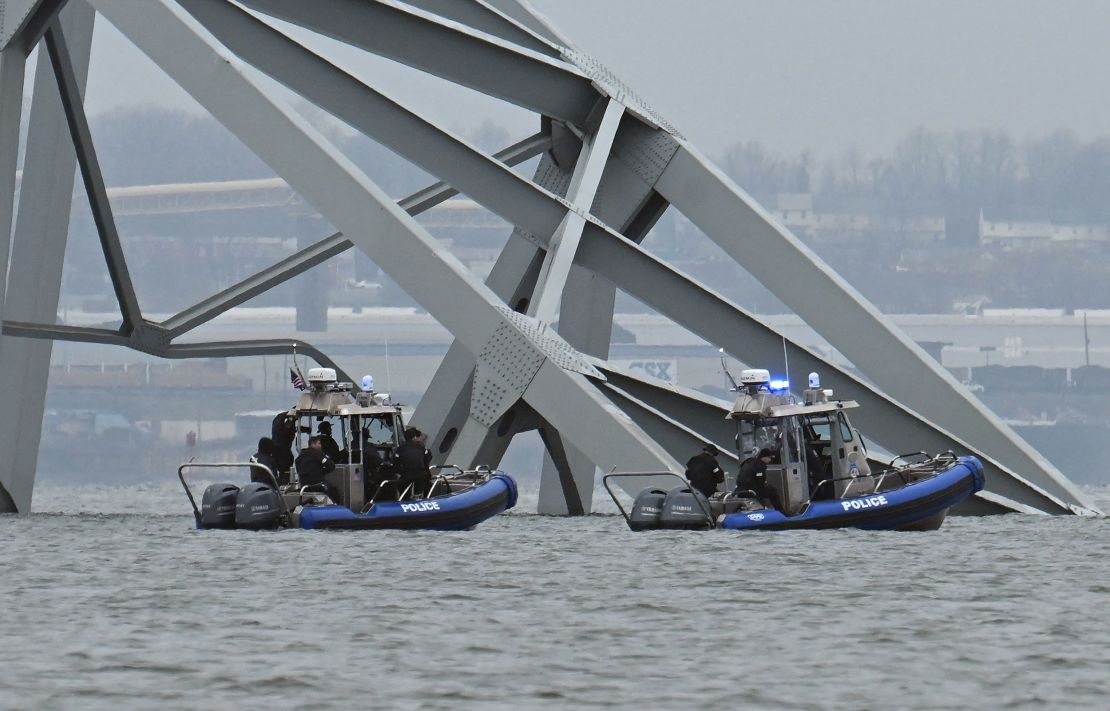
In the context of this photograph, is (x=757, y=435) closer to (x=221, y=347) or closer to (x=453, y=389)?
(x=453, y=389)

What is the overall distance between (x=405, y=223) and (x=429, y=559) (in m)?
5.26

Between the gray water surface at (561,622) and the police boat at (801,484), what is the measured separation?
33 centimetres

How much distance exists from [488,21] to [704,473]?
10385 millimetres

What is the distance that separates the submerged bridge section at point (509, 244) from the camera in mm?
27719

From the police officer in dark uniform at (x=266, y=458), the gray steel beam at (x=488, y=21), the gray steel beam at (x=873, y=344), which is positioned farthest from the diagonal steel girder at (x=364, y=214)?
the gray steel beam at (x=488, y=21)

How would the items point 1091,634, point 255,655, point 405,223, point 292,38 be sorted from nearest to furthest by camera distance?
point 255,655
point 1091,634
point 405,223
point 292,38

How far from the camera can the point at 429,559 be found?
80.5ft

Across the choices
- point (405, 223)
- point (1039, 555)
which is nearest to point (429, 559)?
point (405, 223)

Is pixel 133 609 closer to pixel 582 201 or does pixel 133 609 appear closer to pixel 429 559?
pixel 429 559

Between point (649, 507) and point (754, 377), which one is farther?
point (649, 507)

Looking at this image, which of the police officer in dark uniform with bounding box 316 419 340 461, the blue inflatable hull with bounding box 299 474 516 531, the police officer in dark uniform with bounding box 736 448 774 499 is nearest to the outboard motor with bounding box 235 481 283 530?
the blue inflatable hull with bounding box 299 474 516 531

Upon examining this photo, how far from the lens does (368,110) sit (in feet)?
99.8

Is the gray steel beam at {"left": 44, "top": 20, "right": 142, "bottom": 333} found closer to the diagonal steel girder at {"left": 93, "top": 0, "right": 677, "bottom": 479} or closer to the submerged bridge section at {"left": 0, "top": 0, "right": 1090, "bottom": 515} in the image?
the submerged bridge section at {"left": 0, "top": 0, "right": 1090, "bottom": 515}

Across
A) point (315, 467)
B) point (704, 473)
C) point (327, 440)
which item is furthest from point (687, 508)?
point (327, 440)
